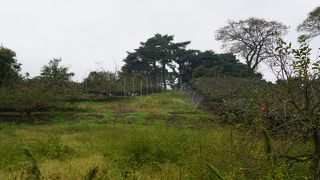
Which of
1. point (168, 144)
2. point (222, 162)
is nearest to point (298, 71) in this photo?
point (222, 162)

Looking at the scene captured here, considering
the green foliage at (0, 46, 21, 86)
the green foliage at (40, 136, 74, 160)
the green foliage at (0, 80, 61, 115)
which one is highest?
the green foliage at (0, 46, 21, 86)

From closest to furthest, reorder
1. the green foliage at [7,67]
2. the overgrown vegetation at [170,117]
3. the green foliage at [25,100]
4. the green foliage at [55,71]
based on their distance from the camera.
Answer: the overgrown vegetation at [170,117] < the green foliage at [25,100] < the green foliage at [7,67] < the green foliage at [55,71]

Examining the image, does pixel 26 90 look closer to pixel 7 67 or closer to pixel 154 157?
pixel 7 67

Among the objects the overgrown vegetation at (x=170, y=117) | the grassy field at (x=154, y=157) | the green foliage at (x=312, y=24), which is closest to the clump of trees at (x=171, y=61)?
the overgrown vegetation at (x=170, y=117)

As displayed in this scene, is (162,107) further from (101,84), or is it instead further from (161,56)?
(161,56)

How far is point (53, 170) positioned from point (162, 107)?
29.8 meters

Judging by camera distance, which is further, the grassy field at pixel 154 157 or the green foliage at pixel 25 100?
the green foliage at pixel 25 100

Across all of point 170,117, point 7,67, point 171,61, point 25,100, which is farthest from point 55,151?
point 171,61

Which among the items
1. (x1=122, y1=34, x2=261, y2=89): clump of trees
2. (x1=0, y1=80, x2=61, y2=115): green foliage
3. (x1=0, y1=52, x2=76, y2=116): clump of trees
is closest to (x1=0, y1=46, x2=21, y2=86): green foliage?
(x1=0, y1=52, x2=76, y2=116): clump of trees

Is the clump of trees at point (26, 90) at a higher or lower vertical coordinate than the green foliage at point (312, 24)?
lower

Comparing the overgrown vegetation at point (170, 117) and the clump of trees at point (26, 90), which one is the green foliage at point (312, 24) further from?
the clump of trees at point (26, 90)

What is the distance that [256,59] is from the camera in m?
49.1

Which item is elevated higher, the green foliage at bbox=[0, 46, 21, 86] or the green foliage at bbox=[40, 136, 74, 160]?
the green foliage at bbox=[0, 46, 21, 86]

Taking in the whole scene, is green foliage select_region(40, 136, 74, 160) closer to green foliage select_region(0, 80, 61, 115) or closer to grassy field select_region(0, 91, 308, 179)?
grassy field select_region(0, 91, 308, 179)
